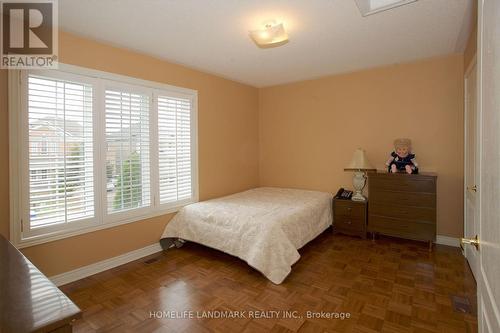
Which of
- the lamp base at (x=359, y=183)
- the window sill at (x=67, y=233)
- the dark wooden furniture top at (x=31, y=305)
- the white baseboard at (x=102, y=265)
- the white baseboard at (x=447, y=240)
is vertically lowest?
the white baseboard at (x=102, y=265)

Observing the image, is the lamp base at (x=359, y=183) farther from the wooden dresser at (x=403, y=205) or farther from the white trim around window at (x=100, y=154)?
the white trim around window at (x=100, y=154)

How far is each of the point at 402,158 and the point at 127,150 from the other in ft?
11.5

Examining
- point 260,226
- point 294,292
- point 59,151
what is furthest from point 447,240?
point 59,151

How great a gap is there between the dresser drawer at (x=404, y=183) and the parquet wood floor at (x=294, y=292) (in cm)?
76

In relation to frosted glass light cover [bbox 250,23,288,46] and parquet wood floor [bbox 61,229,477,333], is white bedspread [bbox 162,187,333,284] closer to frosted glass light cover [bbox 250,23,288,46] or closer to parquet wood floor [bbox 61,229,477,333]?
parquet wood floor [bbox 61,229,477,333]

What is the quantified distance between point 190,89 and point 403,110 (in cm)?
300

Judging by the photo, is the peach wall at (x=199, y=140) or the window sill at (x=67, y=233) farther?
the peach wall at (x=199, y=140)

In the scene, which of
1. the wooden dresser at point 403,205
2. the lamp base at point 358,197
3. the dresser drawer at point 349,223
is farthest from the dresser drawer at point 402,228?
the lamp base at point 358,197

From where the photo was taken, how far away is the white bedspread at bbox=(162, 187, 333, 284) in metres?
2.56

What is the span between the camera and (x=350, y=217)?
3.78 m

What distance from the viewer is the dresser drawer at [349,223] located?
12.2 ft

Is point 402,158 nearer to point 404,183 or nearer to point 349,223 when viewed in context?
point 404,183

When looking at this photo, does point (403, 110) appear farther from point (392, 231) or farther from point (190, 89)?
point (190, 89)

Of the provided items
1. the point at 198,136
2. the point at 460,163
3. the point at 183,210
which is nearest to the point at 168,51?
the point at 198,136
